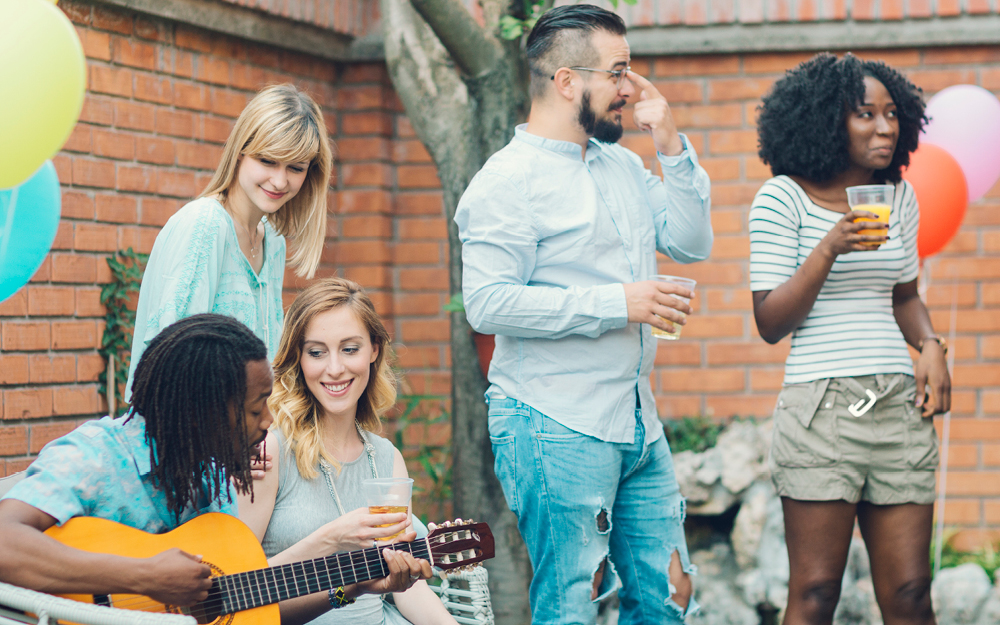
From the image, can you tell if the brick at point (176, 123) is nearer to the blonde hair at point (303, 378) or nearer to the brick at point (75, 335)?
the brick at point (75, 335)

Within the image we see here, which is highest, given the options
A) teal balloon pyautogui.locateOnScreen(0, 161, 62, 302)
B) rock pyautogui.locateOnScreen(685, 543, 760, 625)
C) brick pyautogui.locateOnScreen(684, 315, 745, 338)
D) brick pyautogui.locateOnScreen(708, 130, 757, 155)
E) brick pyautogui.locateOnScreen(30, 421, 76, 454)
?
brick pyautogui.locateOnScreen(708, 130, 757, 155)

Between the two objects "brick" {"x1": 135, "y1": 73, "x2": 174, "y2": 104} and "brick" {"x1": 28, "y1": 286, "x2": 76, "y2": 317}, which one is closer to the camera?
"brick" {"x1": 28, "y1": 286, "x2": 76, "y2": 317}

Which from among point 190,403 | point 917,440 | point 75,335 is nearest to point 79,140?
point 75,335

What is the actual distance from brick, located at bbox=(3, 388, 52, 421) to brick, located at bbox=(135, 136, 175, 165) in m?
0.92

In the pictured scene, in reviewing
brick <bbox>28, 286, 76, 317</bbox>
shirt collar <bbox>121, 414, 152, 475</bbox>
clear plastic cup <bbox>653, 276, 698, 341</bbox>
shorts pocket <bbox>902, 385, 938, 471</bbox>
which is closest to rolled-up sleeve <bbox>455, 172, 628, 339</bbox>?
clear plastic cup <bbox>653, 276, 698, 341</bbox>

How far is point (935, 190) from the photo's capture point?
11.6 ft

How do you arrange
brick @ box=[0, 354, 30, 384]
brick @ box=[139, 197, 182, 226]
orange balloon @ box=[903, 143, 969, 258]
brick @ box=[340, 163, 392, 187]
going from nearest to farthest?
brick @ box=[0, 354, 30, 384]
orange balloon @ box=[903, 143, 969, 258]
brick @ box=[139, 197, 182, 226]
brick @ box=[340, 163, 392, 187]

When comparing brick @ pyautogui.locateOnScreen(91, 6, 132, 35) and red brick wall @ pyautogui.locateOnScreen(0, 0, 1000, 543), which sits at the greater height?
brick @ pyautogui.locateOnScreen(91, 6, 132, 35)

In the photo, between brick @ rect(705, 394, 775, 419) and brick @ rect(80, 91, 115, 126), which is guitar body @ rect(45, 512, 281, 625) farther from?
brick @ rect(705, 394, 775, 419)

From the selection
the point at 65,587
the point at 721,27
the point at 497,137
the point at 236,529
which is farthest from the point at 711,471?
the point at 65,587

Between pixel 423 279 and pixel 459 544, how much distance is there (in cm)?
255

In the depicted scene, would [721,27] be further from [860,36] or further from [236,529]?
[236,529]

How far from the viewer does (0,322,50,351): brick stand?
3.20 metres

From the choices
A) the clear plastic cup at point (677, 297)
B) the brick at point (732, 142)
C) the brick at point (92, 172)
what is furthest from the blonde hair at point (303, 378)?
the brick at point (732, 142)
